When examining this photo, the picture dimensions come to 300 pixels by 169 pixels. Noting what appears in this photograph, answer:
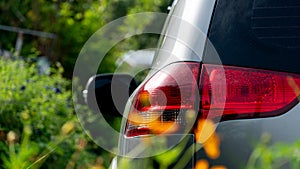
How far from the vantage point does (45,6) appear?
1209cm

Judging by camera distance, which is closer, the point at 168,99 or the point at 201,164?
the point at 201,164

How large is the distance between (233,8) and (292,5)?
0.69 feet

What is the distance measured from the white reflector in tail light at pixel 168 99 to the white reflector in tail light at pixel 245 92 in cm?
5

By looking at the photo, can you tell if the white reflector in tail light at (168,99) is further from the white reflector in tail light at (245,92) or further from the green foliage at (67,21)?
the green foliage at (67,21)

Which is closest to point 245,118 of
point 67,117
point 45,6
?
point 67,117

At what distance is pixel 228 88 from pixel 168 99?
0.73ft

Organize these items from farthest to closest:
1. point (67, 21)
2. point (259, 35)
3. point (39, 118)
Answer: point (67, 21) < point (39, 118) < point (259, 35)

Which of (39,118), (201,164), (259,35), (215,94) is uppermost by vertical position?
(259,35)

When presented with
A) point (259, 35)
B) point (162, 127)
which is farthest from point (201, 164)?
point (259, 35)

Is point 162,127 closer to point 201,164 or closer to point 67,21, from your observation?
point 201,164

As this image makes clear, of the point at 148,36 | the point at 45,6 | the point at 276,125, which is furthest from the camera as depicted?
the point at 148,36

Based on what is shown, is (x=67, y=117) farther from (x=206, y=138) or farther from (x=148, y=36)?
(x=148, y=36)

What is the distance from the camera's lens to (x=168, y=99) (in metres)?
2.70

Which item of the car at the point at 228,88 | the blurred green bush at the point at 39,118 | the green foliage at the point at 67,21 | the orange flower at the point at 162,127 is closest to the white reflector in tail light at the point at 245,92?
the car at the point at 228,88
